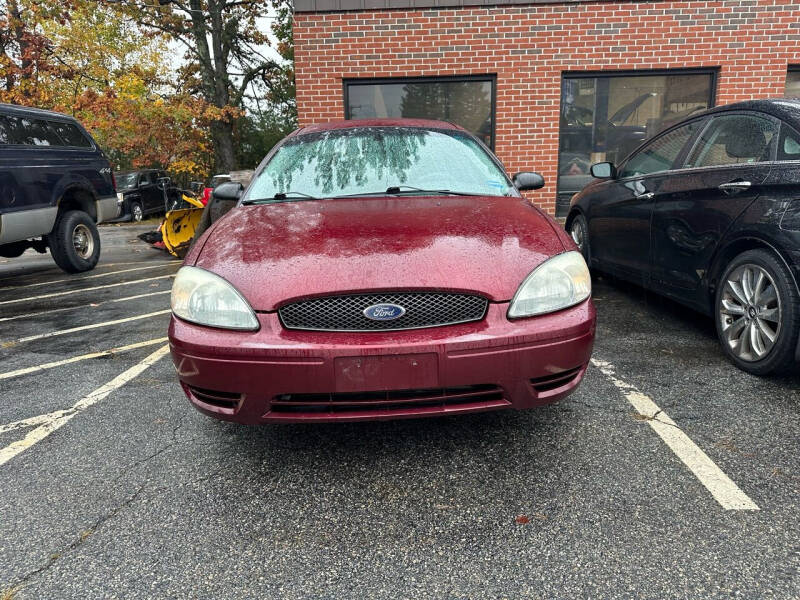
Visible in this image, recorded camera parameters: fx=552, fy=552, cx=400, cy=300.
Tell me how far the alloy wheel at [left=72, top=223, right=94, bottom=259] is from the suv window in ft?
22.9

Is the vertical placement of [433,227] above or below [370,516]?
above

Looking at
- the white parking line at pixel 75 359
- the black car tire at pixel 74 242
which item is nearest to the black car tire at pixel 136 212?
the black car tire at pixel 74 242

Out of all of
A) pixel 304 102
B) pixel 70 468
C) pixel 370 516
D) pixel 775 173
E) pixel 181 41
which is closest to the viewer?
pixel 370 516

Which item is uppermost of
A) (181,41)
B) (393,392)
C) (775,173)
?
(181,41)

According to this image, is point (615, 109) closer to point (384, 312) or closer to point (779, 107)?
point (779, 107)

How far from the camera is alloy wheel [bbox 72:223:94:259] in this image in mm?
7660

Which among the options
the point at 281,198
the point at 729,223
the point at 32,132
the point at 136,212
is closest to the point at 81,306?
the point at 32,132

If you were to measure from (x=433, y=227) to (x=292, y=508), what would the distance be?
4.26 ft

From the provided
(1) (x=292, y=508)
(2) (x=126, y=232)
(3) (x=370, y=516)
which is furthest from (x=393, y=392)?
(2) (x=126, y=232)

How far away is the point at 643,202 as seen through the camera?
4.19 metres

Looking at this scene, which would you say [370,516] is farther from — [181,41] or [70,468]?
[181,41]

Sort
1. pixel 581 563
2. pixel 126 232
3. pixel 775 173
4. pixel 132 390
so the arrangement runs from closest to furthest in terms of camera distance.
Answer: pixel 581 563
pixel 775 173
pixel 132 390
pixel 126 232

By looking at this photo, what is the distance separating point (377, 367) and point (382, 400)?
0.50 ft

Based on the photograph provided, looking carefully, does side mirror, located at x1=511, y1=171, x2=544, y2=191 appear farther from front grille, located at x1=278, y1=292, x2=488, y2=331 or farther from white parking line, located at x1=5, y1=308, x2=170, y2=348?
white parking line, located at x1=5, y1=308, x2=170, y2=348
